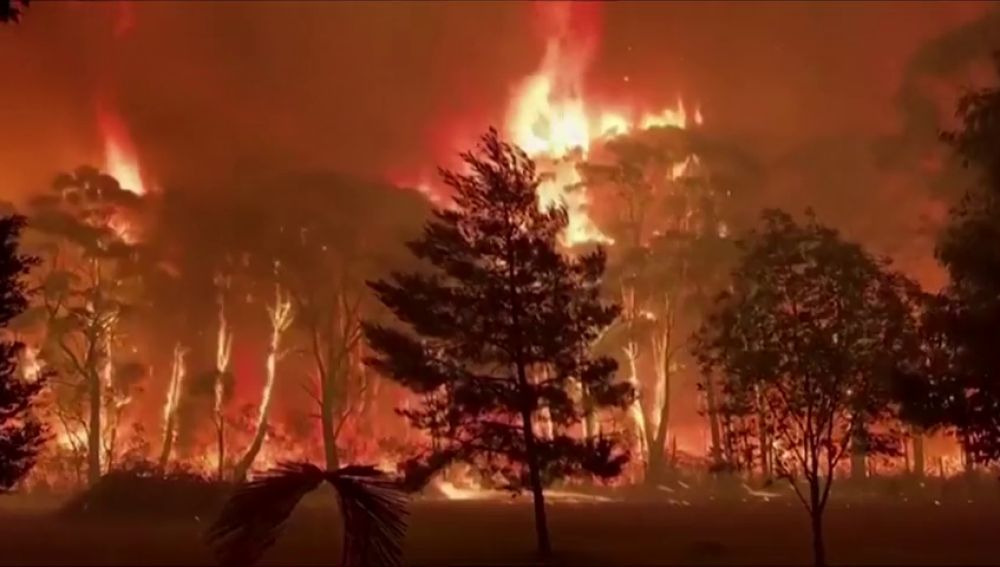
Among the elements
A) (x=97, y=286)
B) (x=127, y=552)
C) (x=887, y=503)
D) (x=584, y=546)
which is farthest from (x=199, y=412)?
(x=887, y=503)

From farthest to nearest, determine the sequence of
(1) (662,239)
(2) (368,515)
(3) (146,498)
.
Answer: (1) (662,239), (3) (146,498), (2) (368,515)

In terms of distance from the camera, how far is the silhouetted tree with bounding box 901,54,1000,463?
416 inches

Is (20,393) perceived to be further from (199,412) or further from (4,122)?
(199,412)

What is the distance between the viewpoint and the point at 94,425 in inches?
905

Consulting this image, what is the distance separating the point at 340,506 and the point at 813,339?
1071 cm

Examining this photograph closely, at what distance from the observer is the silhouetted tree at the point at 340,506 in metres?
3.04

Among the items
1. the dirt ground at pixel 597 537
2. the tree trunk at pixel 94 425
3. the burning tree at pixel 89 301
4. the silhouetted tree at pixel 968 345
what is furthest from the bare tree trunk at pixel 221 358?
the silhouetted tree at pixel 968 345

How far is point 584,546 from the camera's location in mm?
15383

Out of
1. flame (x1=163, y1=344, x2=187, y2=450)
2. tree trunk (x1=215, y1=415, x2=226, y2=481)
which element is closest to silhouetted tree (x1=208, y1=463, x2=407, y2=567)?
tree trunk (x1=215, y1=415, x2=226, y2=481)

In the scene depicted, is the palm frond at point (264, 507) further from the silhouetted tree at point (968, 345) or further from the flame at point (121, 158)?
the flame at point (121, 158)

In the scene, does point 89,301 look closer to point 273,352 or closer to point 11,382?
point 273,352

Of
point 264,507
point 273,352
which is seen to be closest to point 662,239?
point 273,352

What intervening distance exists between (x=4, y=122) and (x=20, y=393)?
273 inches

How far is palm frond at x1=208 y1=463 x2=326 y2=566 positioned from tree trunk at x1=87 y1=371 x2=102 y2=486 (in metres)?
20.9
